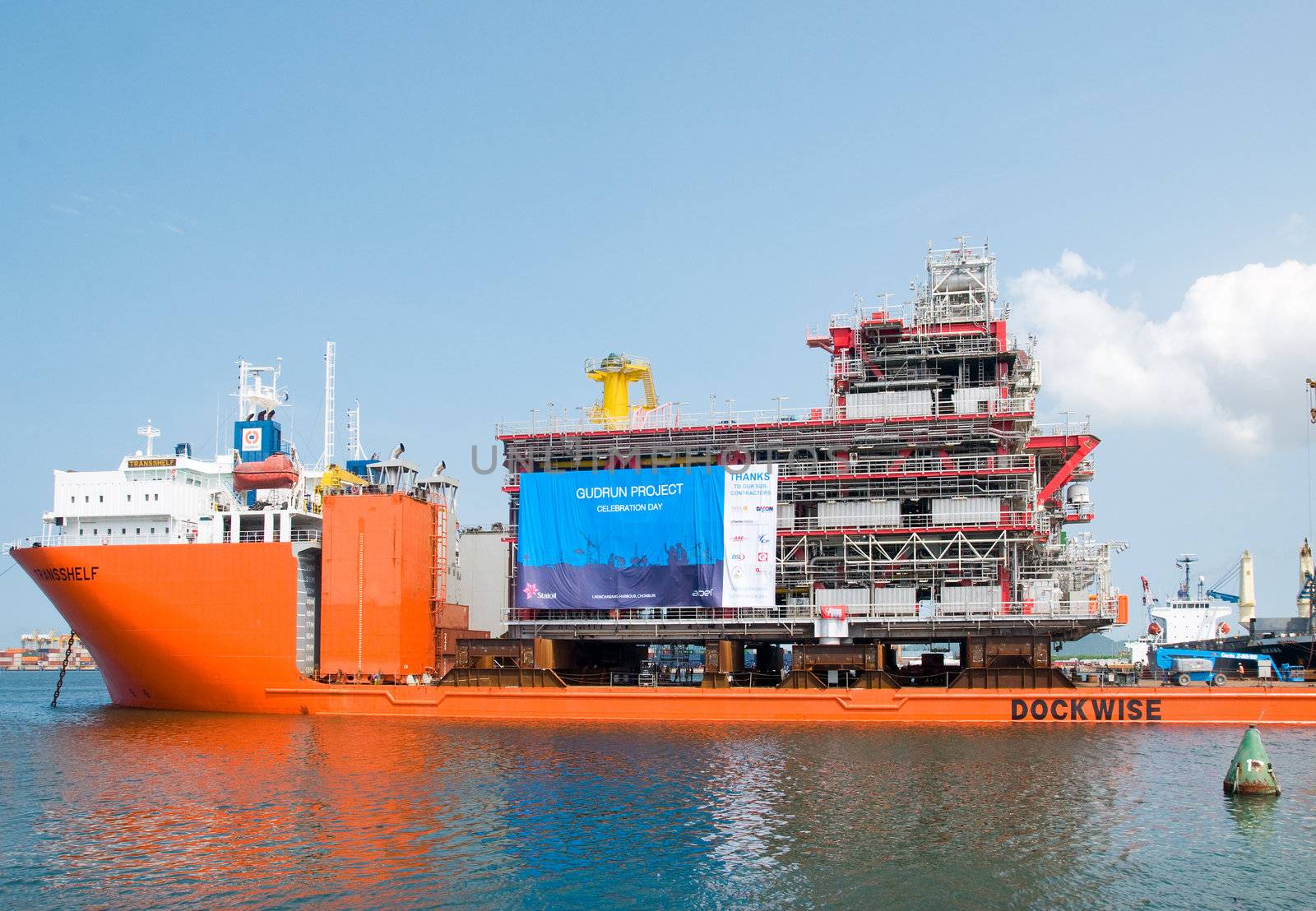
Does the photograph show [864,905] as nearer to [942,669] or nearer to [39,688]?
[942,669]

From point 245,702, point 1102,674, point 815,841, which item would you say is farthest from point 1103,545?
point 245,702

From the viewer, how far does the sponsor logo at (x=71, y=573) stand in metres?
51.7

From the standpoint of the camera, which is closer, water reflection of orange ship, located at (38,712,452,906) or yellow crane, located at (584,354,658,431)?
water reflection of orange ship, located at (38,712,452,906)

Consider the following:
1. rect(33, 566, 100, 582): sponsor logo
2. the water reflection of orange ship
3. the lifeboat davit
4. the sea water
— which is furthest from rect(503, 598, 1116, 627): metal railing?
rect(33, 566, 100, 582): sponsor logo

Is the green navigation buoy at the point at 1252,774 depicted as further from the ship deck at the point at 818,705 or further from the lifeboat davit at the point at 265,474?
the lifeboat davit at the point at 265,474

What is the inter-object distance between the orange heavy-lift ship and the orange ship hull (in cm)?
10

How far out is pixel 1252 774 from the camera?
3247 centimetres

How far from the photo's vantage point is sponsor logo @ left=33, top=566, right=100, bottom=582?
169 ft

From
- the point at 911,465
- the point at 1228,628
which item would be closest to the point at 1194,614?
the point at 1228,628

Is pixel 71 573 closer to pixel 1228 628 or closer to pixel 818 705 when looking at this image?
pixel 818 705

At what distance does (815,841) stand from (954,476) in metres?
29.0

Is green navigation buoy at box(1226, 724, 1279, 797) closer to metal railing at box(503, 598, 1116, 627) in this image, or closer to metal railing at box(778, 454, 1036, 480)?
metal railing at box(503, 598, 1116, 627)

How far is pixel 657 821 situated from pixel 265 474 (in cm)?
3229

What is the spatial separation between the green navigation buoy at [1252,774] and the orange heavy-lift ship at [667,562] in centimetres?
1464
